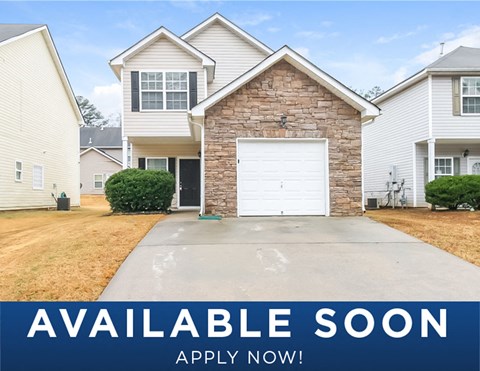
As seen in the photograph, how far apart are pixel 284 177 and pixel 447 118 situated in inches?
346

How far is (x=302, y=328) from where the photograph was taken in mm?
4094

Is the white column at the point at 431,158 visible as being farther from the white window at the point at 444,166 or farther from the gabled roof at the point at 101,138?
the gabled roof at the point at 101,138

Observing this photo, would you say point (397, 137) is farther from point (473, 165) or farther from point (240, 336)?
point (240, 336)

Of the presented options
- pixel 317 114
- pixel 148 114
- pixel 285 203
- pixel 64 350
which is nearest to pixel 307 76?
pixel 317 114

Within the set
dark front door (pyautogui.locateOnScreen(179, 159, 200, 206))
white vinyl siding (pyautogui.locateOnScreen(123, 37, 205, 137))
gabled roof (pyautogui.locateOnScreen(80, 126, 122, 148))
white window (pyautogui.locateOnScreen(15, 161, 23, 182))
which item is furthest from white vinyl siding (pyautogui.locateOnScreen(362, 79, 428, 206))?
gabled roof (pyautogui.locateOnScreen(80, 126, 122, 148))

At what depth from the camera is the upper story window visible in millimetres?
15102

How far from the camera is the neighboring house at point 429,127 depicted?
1568 cm

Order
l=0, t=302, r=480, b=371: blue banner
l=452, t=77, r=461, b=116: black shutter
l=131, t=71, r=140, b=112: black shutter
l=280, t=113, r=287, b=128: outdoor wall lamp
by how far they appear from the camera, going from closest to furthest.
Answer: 1. l=0, t=302, r=480, b=371: blue banner
2. l=280, t=113, r=287, b=128: outdoor wall lamp
3. l=131, t=71, r=140, b=112: black shutter
4. l=452, t=77, r=461, b=116: black shutter

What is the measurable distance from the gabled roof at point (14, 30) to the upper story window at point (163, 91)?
6129mm

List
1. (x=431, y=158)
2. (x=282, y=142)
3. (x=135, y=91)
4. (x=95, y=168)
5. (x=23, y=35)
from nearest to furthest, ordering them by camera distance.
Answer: (x=282, y=142) → (x=135, y=91) → (x=431, y=158) → (x=23, y=35) → (x=95, y=168)

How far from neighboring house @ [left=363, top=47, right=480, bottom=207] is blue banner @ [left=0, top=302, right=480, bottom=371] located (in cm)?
1324

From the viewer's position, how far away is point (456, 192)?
14055mm

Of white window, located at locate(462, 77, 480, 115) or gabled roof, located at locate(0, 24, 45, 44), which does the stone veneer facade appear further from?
gabled roof, located at locate(0, 24, 45, 44)

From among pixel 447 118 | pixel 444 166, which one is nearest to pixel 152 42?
pixel 447 118
